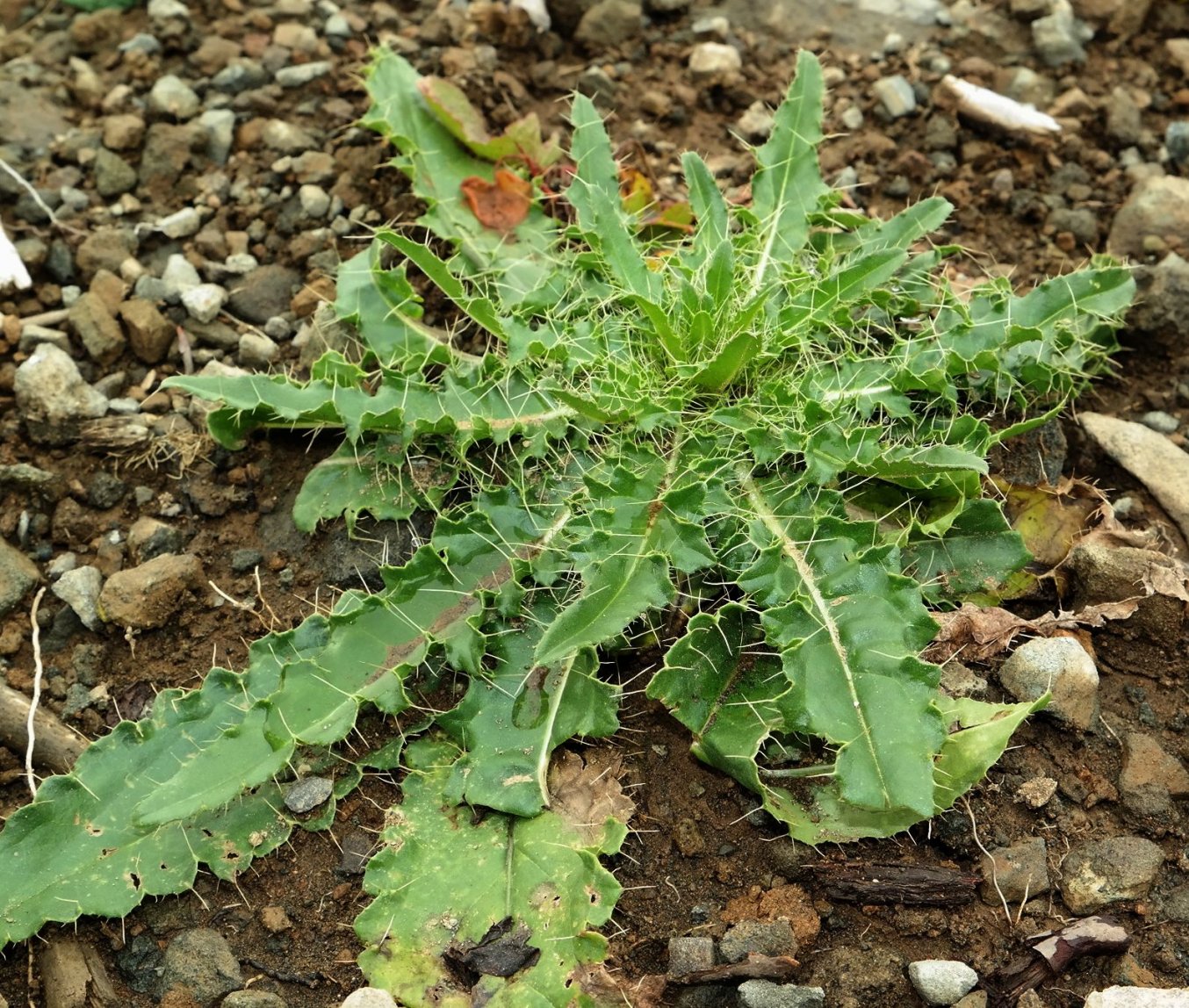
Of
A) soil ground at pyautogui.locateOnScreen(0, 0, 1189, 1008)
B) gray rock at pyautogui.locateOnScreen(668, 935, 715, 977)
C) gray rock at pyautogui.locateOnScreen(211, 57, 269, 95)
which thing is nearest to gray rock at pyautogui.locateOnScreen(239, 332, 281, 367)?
soil ground at pyautogui.locateOnScreen(0, 0, 1189, 1008)

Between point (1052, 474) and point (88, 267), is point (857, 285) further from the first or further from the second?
point (88, 267)

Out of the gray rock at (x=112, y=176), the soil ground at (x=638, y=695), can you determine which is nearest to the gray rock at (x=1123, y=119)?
the soil ground at (x=638, y=695)

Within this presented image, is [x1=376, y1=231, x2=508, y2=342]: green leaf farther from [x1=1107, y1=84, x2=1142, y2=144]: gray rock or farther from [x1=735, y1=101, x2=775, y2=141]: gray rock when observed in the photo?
[x1=1107, y1=84, x2=1142, y2=144]: gray rock

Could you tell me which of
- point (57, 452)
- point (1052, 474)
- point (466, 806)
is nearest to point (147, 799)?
point (466, 806)

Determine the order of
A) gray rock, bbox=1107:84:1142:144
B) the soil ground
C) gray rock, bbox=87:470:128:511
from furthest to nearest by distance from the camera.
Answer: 1. gray rock, bbox=1107:84:1142:144
2. gray rock, bbox=87:470:128:511
3. the soil ground

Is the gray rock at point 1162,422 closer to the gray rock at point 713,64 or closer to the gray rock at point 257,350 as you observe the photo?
the gray rock at point 713,64
